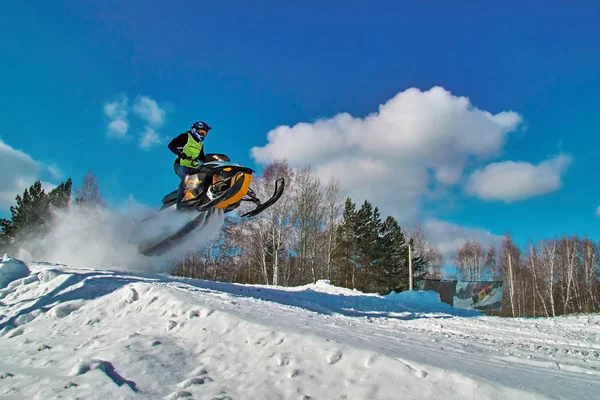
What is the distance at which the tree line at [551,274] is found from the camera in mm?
29562

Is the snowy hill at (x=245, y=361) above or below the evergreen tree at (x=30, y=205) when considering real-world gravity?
below

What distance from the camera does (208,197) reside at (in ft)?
28.7

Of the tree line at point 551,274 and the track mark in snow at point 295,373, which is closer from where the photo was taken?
the track mark in snow at point 295,373

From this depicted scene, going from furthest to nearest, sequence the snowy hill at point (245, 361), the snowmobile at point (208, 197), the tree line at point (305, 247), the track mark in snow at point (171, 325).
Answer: the tree line at point (305, 247) < the snowmobile at point (208, 197) < the track mark in snow at point (171, 325) < the snowy hill at point (245, 361)

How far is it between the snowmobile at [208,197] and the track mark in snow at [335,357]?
5757 millimetres

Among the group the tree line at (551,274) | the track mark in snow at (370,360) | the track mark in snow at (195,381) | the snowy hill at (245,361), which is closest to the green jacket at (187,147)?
the snowy hill at (245,361)

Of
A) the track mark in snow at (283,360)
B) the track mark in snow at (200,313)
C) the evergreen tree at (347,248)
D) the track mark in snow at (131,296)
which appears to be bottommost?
the track mark in snow at (283,360)

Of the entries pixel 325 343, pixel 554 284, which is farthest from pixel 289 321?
pixel 554 284

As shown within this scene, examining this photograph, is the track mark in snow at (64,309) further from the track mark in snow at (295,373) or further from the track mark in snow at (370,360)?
the track mark in snow at (370,360)

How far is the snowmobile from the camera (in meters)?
8.23

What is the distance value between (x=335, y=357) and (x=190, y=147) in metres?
7.21

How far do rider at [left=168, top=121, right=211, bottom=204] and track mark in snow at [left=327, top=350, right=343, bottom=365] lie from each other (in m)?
7.10

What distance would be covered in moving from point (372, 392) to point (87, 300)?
4629mm

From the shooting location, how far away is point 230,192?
26.5 ft
